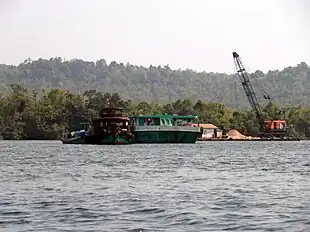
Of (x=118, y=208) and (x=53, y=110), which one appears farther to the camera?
(x=53, y=110)

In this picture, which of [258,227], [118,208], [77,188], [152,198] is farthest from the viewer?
[77,188]

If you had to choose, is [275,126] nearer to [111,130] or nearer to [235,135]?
[235,135]

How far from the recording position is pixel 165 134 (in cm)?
11731

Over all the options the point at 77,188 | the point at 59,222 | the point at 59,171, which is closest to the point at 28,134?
the point at 59,171

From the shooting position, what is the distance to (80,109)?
16338cm

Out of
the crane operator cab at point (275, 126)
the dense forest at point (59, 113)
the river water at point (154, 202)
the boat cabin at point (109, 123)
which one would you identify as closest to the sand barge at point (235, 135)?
the dense forest at point (59, 113)

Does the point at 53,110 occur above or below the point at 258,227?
above

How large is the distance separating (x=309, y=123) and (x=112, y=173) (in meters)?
153

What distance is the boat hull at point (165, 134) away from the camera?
11544cm

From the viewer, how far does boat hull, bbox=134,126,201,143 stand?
11544cm

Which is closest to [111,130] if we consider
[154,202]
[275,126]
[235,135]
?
[275,126]

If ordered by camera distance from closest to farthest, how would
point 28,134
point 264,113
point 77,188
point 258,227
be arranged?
point 258,227
point 77,188
point 28,134
point 264,113

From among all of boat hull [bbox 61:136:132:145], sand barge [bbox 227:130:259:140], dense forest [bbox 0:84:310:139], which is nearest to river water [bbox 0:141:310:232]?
boat hull [bbox 61:136:132:145]

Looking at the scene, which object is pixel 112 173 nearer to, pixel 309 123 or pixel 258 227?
pixel 258 227
